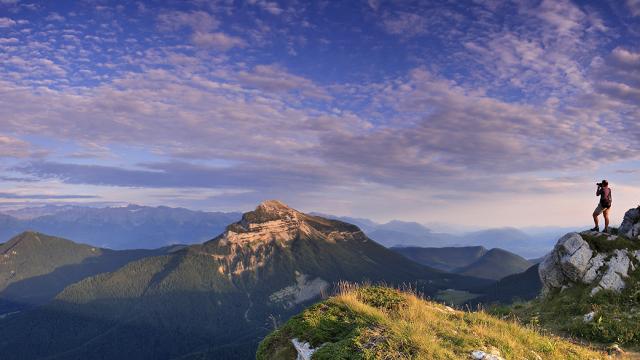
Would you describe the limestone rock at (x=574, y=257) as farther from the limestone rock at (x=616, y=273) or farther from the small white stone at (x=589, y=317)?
the small white stone at (x=589, y=317)

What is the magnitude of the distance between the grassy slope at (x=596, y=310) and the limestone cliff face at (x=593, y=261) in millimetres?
119

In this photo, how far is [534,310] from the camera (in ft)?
89.5

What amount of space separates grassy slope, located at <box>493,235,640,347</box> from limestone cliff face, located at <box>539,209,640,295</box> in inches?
4.7

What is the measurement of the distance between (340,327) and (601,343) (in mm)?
14236

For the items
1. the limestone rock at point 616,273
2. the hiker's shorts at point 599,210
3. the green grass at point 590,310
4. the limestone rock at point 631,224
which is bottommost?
the green grass at point 590,310

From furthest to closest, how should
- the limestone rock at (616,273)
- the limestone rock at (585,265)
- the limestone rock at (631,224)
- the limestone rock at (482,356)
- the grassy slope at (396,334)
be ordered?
the limestone rock at (631,224)
the limestone rock at (585,265)
the limestone rock at (616,273)
the limestone rock at (482,356)
the grassy slope at (396,334)

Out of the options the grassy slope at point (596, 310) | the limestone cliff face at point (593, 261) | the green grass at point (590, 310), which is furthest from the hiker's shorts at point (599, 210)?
the green grass at point (590, 310)

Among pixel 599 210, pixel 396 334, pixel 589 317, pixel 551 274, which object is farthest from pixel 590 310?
pixel 396 334

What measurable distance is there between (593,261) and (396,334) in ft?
75.2

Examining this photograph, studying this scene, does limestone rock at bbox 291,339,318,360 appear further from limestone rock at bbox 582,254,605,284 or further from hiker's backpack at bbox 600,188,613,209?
hiker's backpack at bbox 600,188,613,209

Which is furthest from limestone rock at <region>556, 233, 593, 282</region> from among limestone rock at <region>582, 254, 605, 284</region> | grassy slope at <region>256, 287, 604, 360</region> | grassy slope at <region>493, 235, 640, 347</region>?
grassy slope at <region>256, 287, 604, 360</region>

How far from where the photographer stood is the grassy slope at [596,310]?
66.1 ft

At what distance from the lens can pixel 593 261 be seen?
2778 cm

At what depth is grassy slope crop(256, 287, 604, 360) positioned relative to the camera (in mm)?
11250
